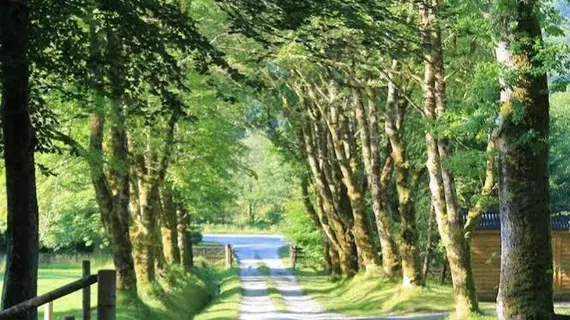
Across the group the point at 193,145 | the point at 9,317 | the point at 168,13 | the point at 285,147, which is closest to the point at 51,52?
the point at 168,13

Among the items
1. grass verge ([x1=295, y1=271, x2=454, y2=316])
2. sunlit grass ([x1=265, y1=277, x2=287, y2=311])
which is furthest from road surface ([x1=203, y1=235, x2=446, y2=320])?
grass verge ([x1=295, y1=271, x2=454, y2=316])

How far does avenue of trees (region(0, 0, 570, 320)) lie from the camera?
11.0 meters

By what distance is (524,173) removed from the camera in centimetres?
1166

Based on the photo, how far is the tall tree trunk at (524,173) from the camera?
453 inches

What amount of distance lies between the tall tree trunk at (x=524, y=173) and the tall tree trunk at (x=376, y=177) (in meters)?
17.9

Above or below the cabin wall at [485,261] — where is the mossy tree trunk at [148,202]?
above

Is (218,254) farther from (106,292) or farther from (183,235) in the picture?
(106,292)

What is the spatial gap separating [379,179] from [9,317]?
24402 mm

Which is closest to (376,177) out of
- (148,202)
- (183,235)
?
(148,202)

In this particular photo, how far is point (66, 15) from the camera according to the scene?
1122 centimetres

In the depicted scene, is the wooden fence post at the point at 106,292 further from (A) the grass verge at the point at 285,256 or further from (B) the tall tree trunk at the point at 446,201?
(A) the grass verge at the point at 285,256

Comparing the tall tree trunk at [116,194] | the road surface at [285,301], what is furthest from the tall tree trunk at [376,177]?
the tall tree trunk at [116,194]

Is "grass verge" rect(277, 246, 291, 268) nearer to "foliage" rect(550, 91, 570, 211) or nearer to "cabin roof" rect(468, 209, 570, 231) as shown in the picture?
"foliage" rect(550, 91, 570, 211)

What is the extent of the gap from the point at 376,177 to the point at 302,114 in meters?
9.96
